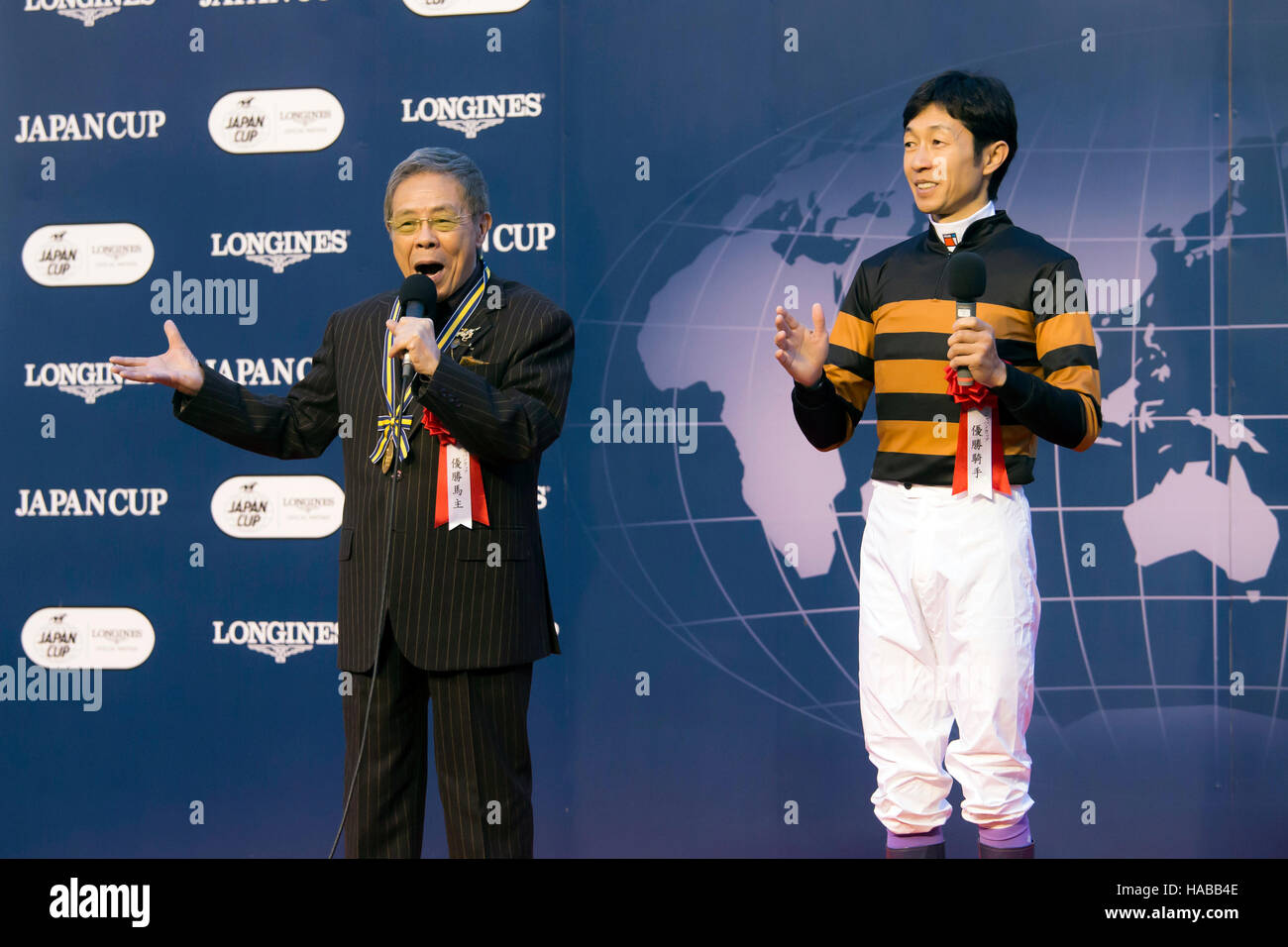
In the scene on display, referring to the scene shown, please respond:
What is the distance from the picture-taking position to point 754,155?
12.1 ft

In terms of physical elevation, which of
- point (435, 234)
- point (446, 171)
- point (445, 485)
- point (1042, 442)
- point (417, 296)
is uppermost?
point (446, 171)

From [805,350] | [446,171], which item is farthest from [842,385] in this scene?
[446,171]

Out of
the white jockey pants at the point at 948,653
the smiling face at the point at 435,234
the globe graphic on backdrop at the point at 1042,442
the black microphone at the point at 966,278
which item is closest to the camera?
the black microphone at the point at 966,278

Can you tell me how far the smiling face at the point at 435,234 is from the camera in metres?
2.58

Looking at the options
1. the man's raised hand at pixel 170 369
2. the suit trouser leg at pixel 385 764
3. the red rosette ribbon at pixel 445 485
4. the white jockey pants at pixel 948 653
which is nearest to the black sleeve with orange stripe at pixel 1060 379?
the white jockey pants at pixel 948 653

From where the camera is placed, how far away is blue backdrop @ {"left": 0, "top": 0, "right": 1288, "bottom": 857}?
3.53m

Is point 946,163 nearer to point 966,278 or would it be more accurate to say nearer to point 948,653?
point 966,278

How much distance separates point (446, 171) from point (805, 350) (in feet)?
2.85

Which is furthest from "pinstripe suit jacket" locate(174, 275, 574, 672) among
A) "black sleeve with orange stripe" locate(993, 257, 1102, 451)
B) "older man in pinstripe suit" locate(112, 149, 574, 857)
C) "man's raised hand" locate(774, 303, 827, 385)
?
"black sleeve with orange stripe" locate(993, 257, 1102, 451)

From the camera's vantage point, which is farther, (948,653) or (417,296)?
(948,653)

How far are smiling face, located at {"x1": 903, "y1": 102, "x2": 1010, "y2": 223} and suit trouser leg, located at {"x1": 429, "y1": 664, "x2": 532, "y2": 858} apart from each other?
1.41m

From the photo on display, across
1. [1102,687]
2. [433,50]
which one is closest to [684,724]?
[1102,687]

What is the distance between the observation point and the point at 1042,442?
367 centimetres

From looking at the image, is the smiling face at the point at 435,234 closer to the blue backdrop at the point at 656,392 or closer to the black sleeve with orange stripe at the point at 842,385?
the black sleeve with orange stripe at the point at 842,385
